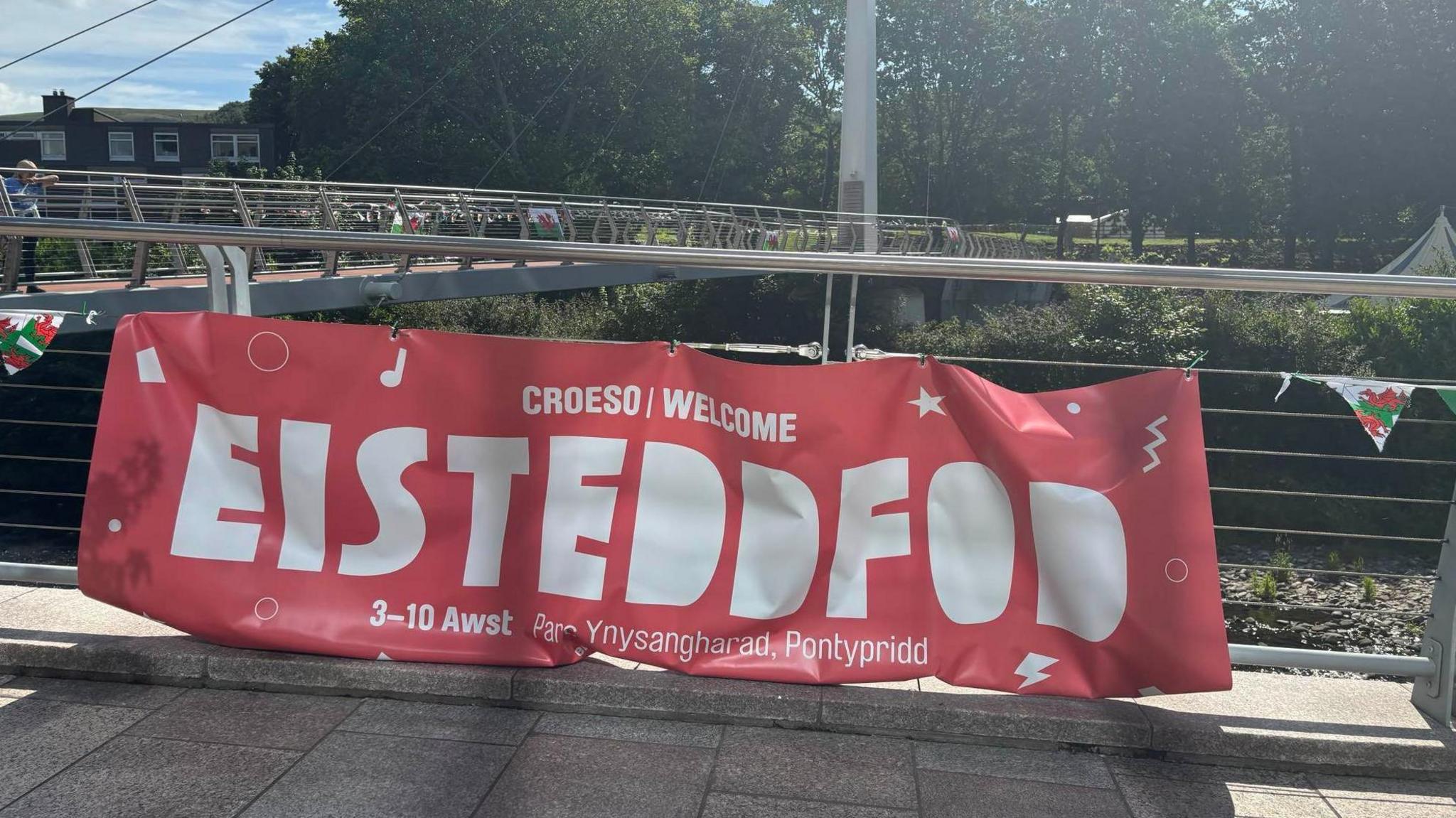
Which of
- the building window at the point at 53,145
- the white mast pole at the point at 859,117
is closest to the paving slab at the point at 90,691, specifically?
the white mast pole at the point at 859,117

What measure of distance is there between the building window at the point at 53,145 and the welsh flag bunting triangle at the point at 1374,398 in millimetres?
108623

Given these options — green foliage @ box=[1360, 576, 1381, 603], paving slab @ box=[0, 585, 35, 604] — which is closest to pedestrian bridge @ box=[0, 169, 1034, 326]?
paving slab @ box=[0, 585, 35, 604]

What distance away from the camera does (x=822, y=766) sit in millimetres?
3609

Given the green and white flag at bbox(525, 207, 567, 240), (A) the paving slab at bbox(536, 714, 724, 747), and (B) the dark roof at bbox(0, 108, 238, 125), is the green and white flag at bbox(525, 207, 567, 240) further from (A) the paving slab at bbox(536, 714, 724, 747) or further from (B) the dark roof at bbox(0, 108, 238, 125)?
Answer: (B) the dark roof at bbox(0, 108, 238, 125)

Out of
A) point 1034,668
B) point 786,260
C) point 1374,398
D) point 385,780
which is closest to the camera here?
point 385,780

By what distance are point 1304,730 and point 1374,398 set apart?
1083 millimetres

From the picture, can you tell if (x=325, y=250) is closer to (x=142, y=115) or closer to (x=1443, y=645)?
(x=1443, y=645)

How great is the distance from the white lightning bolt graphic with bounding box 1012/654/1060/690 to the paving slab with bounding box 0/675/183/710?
8.85ft

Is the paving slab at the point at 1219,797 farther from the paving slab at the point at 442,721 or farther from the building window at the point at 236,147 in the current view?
the building window at the point at 236,147

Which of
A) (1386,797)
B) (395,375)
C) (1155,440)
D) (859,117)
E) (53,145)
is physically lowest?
(1386,797)

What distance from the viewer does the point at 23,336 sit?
443cm

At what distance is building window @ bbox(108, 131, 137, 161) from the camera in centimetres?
9712

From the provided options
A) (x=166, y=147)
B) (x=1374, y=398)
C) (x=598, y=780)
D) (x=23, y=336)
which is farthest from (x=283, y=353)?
(x=166, y=147)

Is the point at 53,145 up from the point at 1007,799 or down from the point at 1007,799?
up
